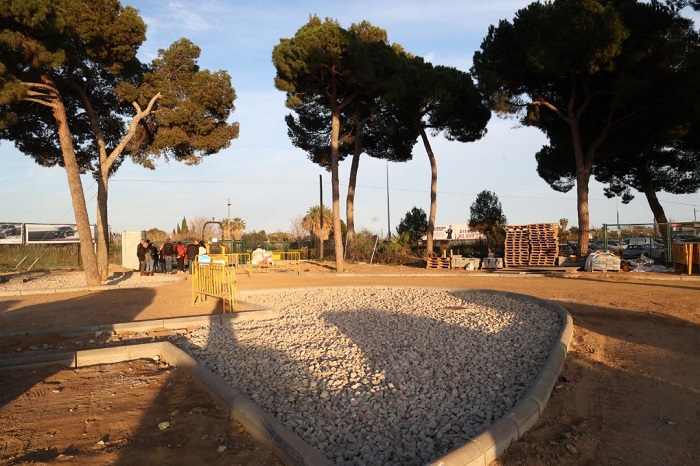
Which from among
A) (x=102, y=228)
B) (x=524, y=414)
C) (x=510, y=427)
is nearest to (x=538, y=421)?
(x=524, y=414)

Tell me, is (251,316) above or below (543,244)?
below

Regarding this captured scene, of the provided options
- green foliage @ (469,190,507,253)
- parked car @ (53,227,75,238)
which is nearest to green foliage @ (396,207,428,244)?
green foliage @ (469,190,507,253)

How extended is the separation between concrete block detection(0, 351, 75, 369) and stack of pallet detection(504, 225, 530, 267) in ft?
70.8

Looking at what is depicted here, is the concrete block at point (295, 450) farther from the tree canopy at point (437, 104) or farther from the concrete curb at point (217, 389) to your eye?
the tree canopy at point (437, 104)

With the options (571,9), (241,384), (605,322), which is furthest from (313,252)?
(241,384)

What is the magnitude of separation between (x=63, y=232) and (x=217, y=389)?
27783 mm

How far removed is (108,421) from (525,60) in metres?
26.1

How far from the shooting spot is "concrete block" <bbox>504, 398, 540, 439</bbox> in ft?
14.2

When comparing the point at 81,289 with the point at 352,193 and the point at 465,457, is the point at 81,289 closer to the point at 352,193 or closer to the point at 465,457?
the point at 465,457

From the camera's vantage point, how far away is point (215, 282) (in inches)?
464

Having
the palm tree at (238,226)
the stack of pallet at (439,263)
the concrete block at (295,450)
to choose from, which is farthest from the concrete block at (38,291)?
the palm tree at (238,226)

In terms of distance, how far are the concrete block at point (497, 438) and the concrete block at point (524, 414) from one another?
9 centimetres

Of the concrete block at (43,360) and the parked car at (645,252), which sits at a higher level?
the parked car at (645,252)

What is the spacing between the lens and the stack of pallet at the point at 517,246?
25562 millimetres
